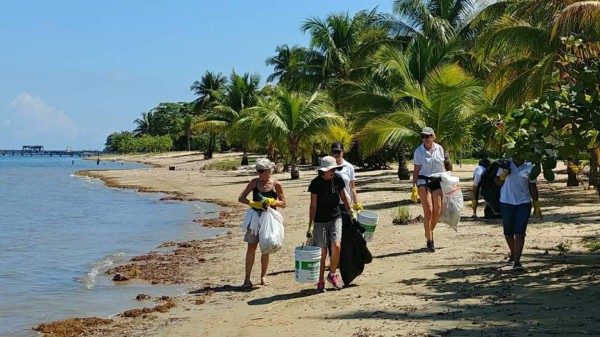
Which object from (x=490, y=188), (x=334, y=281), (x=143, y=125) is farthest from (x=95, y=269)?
(x=143, y=125)

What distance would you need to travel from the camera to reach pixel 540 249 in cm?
885

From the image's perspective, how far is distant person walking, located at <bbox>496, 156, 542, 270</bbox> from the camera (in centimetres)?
728

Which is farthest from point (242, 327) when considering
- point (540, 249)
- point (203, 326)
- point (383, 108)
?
point (383, 108)

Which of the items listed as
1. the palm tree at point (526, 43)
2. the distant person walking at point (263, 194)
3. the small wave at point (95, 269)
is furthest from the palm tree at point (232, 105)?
the distant person walking at point (263, 194)

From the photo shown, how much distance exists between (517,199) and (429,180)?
199 cm

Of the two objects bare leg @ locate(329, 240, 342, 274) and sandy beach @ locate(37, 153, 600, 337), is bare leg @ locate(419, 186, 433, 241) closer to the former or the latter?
sandy beach @ locate(37, 153, 600, 337)

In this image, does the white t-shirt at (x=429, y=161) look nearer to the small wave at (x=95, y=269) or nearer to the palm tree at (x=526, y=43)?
the palm tree at (x=526, y=43)

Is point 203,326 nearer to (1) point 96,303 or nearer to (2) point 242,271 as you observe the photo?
(1) point 96,303

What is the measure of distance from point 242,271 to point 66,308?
2.58m

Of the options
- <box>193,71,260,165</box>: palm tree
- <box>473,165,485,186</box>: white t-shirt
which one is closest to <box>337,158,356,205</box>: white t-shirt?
<box>473,165,485,186</box>: white t-shirt

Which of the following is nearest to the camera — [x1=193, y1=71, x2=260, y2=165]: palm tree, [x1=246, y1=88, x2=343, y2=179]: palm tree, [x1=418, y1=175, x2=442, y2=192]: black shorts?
[x1=418, y1=175, x2=442, y2=192]: black shorts

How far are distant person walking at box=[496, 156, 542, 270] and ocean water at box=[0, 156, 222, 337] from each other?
433 centimetres

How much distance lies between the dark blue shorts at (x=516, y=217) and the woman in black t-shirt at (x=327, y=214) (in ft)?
5.96

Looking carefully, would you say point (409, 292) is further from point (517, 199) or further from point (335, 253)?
point (517, 199)
